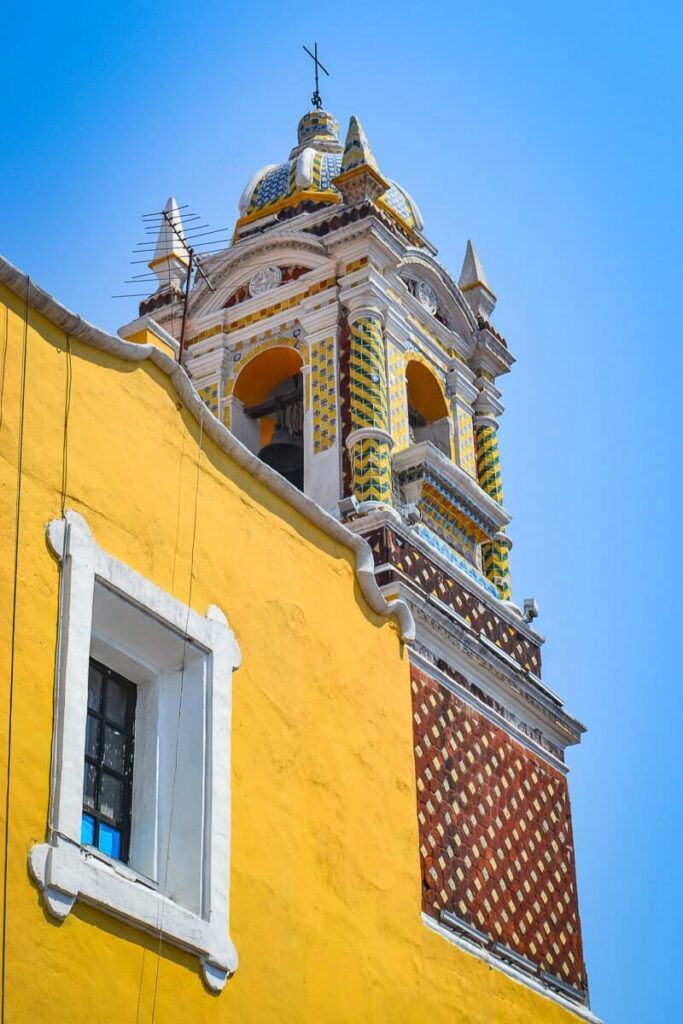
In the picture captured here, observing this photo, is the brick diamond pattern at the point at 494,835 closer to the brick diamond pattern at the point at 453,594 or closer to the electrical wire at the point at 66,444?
the brick diamond pattern at the point at 453,594

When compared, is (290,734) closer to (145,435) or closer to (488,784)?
(145,435)

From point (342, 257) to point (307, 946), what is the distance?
9.95m

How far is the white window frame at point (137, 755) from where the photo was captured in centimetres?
682

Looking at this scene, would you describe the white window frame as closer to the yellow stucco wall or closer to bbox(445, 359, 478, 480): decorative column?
the yellow stucco wall

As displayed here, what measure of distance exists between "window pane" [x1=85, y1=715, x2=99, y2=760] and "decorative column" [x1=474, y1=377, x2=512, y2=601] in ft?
28.8

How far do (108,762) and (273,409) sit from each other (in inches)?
394

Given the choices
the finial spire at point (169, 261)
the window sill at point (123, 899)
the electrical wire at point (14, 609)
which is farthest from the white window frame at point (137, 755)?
the finial spire at point (169, 261)

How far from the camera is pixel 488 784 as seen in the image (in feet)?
43.2

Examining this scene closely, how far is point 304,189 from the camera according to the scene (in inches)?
756

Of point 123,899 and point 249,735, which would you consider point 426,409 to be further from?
point 123,899

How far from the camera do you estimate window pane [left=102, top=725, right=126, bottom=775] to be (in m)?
7.75

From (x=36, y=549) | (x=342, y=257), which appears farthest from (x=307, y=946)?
(x=342, y=257)

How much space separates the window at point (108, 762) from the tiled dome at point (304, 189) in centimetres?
1149

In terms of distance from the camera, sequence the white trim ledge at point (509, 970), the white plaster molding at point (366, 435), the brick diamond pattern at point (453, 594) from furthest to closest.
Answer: the white plaster molding at point (366, 435) < the brick diamond pattern at point (453, 594) < the white trim ledge at point (509, 970)
